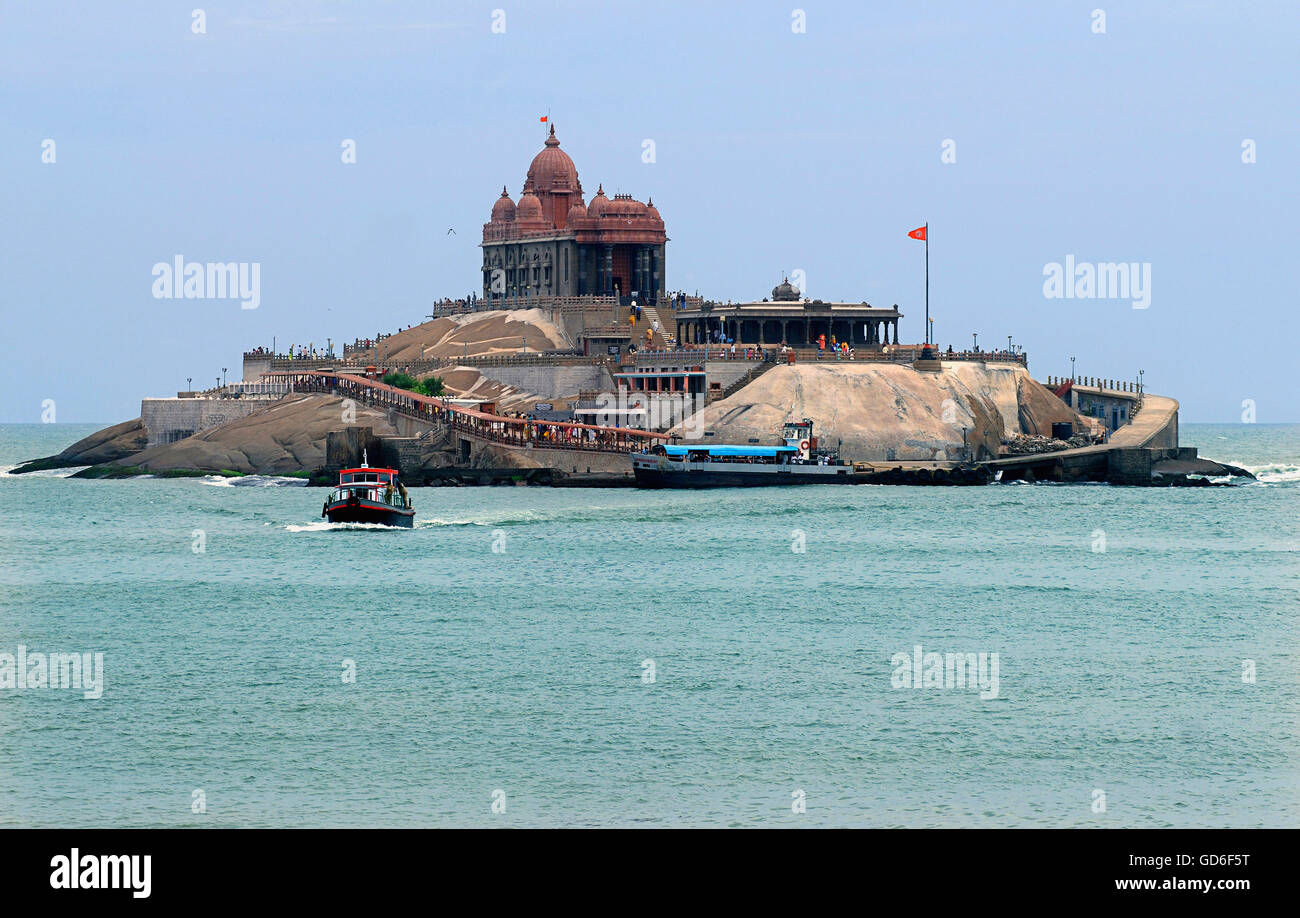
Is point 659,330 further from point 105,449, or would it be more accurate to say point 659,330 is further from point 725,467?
point 105,449

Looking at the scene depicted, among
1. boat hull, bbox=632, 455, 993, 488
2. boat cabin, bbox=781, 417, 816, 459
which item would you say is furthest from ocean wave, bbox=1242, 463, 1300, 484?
boat cabin, bbox=781, 417, 816, 459

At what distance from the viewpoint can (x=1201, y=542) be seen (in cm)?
7912

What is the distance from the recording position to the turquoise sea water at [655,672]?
34.0 m

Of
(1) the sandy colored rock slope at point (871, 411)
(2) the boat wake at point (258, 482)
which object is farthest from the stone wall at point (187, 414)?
(1) the sandy colored rock slope at point (871, 411)

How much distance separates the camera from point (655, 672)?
154ft

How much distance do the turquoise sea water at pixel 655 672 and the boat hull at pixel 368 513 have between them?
4.36 feet

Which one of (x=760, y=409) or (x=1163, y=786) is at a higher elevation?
(x=760, y=409)

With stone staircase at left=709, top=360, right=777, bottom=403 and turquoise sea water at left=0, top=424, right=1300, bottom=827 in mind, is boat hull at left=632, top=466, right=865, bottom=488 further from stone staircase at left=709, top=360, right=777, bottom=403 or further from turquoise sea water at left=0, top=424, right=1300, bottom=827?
stone staircase at left=709, top=360, right=777, bottom=403

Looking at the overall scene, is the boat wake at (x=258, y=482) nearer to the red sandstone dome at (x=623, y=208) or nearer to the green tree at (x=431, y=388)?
the green tree at (x=431, y=388)

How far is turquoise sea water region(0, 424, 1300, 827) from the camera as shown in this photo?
1337 inches

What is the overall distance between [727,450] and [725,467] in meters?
1.10
